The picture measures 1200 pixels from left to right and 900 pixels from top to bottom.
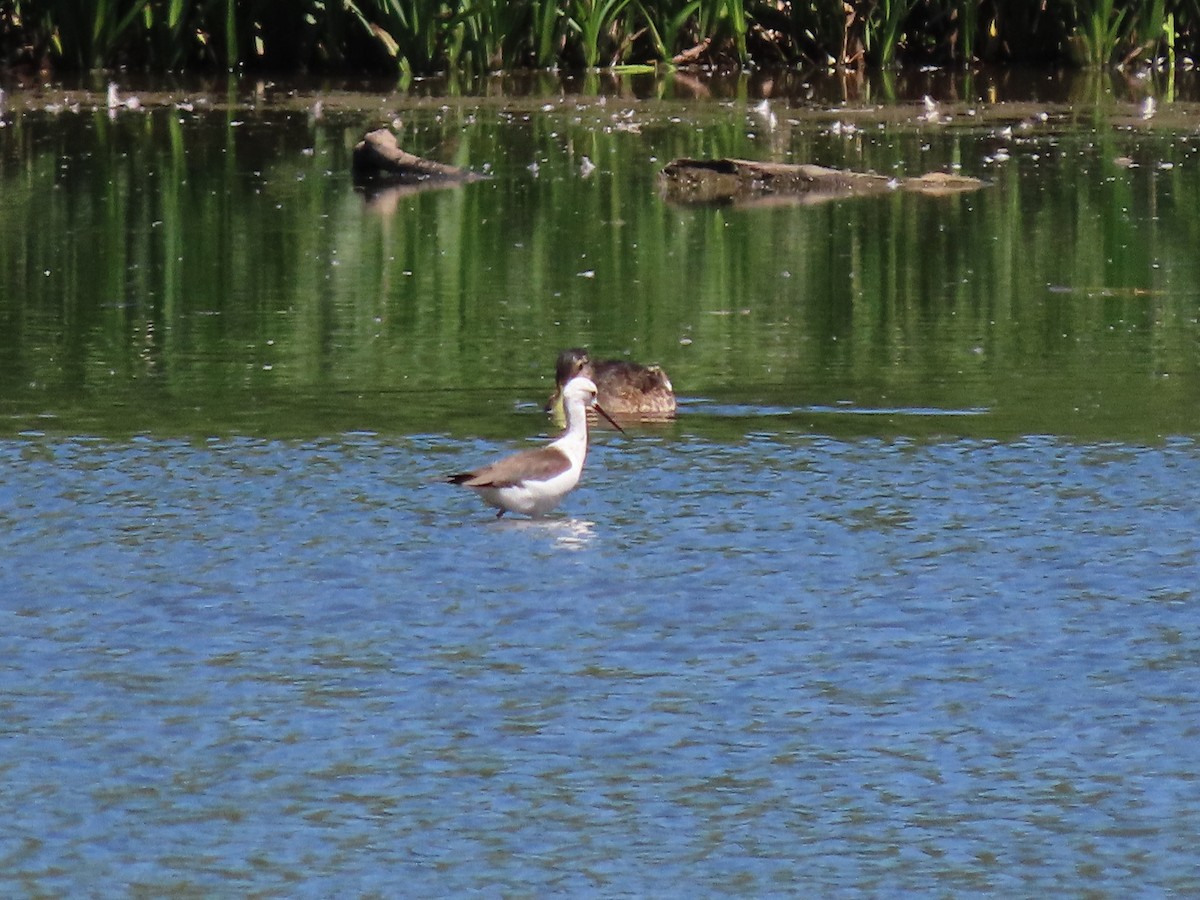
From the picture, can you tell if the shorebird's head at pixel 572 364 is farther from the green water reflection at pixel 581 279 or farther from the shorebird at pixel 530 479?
the shorebird at pixel 530 479

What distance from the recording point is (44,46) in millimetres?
29484

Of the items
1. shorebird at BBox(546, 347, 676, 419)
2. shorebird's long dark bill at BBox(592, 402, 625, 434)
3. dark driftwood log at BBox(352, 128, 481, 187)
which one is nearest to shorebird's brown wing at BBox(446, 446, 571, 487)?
shorebird's long dark bill at BBox(592, 402, 625, 434)

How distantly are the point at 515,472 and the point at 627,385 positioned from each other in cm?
212

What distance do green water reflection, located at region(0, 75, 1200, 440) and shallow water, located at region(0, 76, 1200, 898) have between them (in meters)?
0.06

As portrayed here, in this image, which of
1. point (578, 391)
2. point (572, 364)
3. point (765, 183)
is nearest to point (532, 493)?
point (578, 391)

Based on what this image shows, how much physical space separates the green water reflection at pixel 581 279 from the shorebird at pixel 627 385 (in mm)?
175

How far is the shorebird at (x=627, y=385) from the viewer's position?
10625 millimetres

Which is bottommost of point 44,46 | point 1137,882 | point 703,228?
point 1137,882

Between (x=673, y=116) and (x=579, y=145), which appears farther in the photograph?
(x=673, y=116)

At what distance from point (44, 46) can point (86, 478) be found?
21179mm

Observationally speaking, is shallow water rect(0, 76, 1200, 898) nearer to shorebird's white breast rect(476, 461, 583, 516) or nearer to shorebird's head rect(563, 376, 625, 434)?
shorebird's white breast rect(476, 461, 583, 516)

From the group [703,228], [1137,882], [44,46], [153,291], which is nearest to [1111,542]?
[1137,882]

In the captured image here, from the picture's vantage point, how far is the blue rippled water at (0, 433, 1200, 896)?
5.54 metres

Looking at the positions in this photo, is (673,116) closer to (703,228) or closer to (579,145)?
(579,145)
